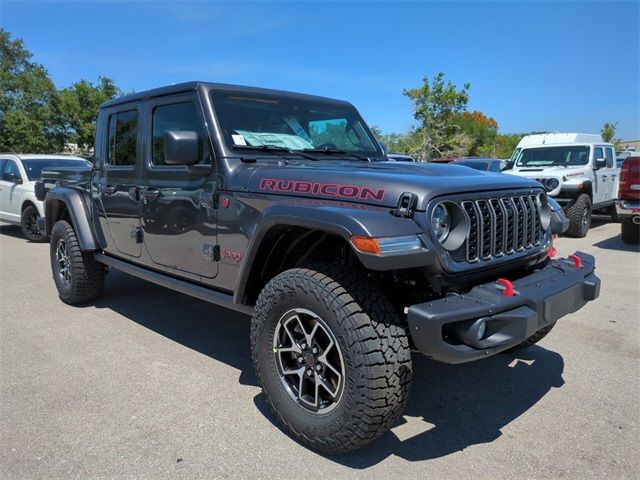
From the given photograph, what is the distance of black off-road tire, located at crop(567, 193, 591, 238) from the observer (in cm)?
962

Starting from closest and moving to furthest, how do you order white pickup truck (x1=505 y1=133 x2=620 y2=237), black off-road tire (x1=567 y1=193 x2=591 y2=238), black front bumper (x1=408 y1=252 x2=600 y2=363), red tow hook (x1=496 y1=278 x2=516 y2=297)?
black front bumper (x1=408 y1=252 x2=600 y2=363)
red tow hook (x1=496 y1=278 x2=516 y2=297)
black off-road tire (x1=567 y1=193 x2=591 y2=238)
white pickup truck (x1=505 y1=133 x2=620 y2=237)

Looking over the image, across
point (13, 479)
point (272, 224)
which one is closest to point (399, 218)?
point (272, 224)

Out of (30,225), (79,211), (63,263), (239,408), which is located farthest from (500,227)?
(30,225)

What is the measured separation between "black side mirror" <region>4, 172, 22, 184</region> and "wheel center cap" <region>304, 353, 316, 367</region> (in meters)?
8.86

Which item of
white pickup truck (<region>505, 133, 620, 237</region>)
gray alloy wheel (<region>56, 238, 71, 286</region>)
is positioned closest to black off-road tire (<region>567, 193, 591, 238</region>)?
white pickup truck (<region>505, 133, 620, 237</region>)

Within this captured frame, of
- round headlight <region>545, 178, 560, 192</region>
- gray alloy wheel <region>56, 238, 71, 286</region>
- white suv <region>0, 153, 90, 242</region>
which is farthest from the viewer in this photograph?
round headlight <region>545, 178, 560, 192</region>

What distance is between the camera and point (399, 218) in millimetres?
2338

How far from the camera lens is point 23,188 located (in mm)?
9195

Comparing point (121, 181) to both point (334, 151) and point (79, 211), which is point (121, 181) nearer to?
point (79, 211)

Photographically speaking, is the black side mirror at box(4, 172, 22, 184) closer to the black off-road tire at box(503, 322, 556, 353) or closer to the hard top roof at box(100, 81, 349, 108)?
the hard top roof at box(100, 81, 349, 108)

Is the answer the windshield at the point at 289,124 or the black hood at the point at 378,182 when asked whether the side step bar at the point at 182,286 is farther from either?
the windshield at the point at 289,124

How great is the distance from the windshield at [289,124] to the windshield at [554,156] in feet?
27.2

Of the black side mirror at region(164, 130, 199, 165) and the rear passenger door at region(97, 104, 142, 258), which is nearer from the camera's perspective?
the black side mirror at region(164, 130, 199, 165)

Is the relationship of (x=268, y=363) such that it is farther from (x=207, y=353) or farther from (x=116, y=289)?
(x=116, y=289)
